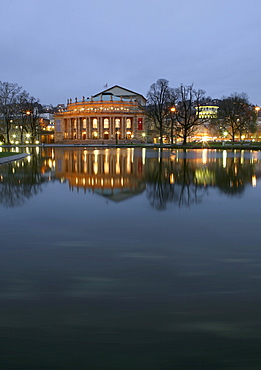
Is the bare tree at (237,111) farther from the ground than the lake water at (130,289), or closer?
farther from the ground

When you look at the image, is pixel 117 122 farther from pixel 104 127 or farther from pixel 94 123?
pixel 94 123

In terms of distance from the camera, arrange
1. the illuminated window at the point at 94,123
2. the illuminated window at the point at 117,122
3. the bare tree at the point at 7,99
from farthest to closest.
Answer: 1. the illuminated window at the point at 94,123
2. the illuminated window at the point at 117,122
3. the bare tree at the point at 7,99

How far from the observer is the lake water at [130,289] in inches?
138

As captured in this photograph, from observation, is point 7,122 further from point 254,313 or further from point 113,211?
point 254,313

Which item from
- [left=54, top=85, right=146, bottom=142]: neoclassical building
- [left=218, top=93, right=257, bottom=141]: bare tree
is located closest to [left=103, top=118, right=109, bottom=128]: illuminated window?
[left=54, top=85, right=146, bottom=142]: neoclassical building

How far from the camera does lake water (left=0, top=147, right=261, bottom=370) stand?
11.5 ft

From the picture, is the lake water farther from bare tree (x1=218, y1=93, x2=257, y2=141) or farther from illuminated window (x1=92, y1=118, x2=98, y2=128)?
illuminated window (x1=92, y1=118, x2=98, y2=128)

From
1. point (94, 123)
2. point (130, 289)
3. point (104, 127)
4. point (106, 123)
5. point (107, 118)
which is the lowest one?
point (130, 289)

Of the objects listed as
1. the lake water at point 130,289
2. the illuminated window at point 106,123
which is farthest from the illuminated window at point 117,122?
the lake water at point 130,289

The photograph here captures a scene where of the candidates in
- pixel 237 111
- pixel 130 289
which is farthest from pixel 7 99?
pixel 130 289

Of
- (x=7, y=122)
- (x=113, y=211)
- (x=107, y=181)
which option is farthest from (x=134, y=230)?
(x=7, y=122)

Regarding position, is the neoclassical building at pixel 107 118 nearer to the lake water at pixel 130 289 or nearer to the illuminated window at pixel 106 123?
the illuminated window at pixel 106 123

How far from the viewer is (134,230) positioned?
8133 mm

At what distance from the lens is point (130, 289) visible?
4910 millimetres
